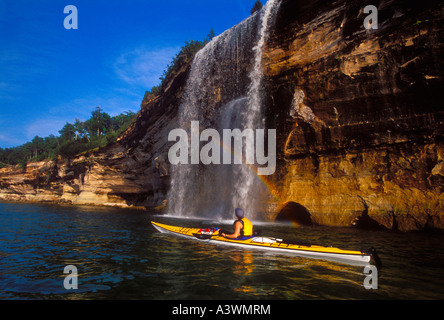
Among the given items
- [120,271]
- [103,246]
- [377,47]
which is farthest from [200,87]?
[120,271]

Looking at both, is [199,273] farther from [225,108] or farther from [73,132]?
[73,132]

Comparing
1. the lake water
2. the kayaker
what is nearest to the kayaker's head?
the kayaker

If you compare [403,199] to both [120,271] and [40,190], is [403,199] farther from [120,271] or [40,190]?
[40,190]

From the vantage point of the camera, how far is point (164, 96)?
2631 centimetres

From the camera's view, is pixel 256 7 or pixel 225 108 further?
pixel 256 7

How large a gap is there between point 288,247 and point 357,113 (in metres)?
9.49

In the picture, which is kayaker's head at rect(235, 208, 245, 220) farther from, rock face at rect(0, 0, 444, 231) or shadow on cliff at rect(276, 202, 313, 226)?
shadow on cliff at rect(276, 202, 313, 226)

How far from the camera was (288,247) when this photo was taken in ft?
22.7

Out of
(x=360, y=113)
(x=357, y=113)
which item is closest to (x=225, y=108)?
(x=357, y=113)

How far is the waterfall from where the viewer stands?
57.5 feet

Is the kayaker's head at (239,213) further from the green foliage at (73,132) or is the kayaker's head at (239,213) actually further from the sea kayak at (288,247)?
the green foliage at (73,132)

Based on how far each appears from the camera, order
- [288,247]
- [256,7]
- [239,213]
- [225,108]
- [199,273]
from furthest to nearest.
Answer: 1. [256,7]
2. [225,108]
3. [239,213]
4. [288,247]
5. [199,273]

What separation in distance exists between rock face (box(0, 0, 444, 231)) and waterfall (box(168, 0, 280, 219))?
4.63 feet
